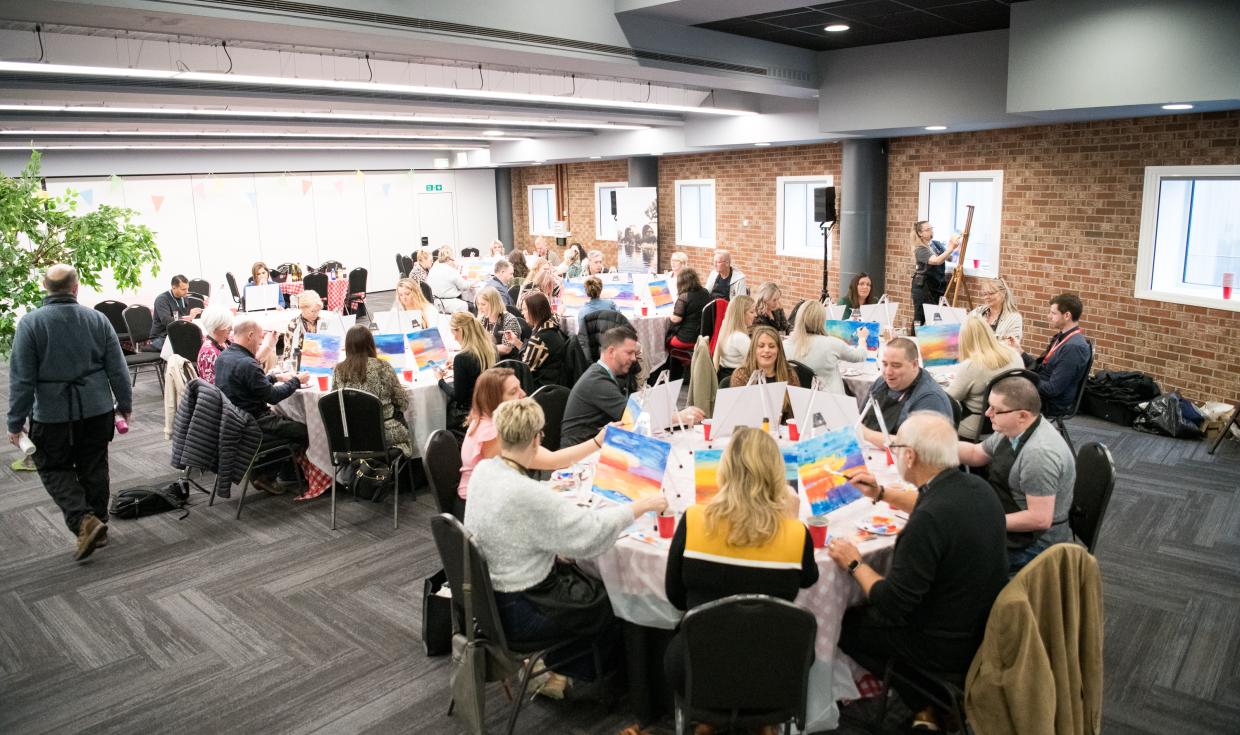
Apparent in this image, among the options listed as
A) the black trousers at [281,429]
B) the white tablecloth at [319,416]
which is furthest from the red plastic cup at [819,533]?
the black trousers at [281,429]

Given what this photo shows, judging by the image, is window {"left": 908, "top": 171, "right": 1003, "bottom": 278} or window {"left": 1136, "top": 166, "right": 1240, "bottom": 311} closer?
window {"left": 1136, "top": 166, "right": 1240, "bottom": 311}

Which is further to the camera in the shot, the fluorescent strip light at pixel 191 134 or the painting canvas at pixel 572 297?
the fluorescent strip light at pixel 191 134

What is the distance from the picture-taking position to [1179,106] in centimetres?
639

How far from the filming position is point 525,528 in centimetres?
315

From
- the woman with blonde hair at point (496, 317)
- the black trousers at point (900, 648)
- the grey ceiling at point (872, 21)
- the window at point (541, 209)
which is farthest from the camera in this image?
the window at point (541, 209)

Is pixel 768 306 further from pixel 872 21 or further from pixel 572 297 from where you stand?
pixel 572 297

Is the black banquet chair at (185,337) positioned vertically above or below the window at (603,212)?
below

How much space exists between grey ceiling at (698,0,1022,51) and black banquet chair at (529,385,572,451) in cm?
384

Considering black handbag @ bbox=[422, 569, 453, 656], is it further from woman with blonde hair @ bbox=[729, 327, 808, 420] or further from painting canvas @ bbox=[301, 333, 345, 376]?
painting canvas @ bbox=[301, 333, 345, 376]

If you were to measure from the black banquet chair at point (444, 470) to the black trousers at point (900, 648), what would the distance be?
196 centimetres

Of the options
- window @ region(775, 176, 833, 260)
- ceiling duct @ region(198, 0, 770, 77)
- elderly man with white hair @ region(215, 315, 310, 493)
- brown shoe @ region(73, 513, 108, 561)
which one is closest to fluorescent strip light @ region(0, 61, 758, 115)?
ceiling duct @ region(198, 0, 770, 77)

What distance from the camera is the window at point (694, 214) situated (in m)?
15.4

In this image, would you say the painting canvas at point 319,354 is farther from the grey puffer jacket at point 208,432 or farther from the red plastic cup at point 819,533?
the red plastic cup at point 819,533

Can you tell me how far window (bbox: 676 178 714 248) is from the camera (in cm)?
1536
